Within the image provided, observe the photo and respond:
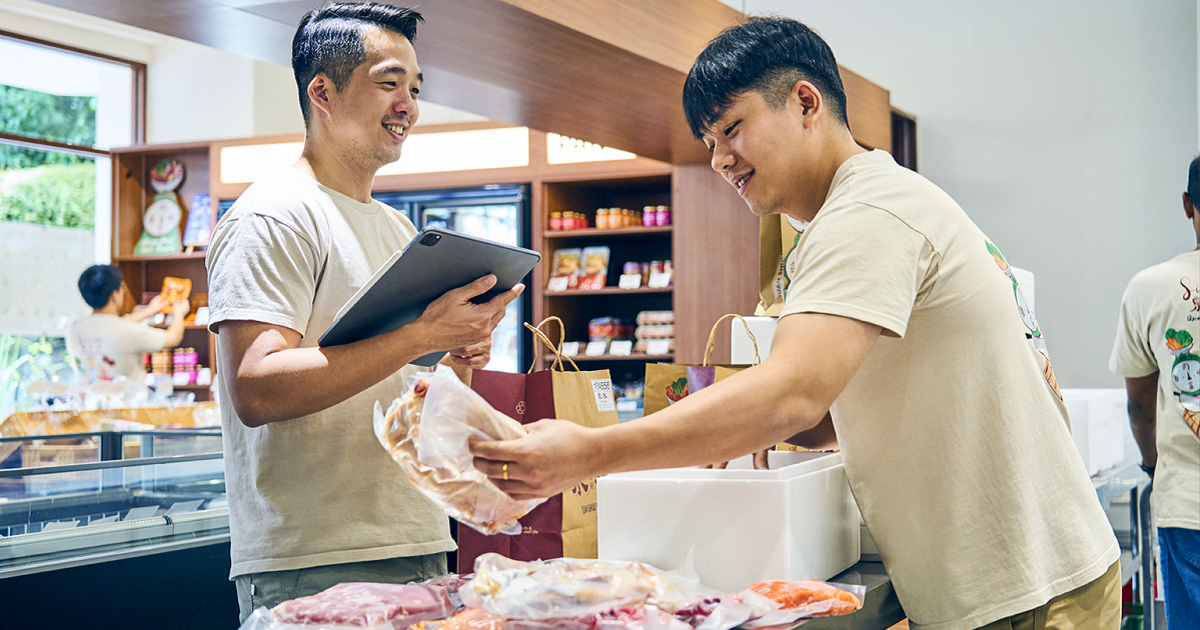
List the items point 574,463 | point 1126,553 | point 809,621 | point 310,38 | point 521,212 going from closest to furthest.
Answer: point 574,463, point 809,621, point 310,38, point 1126,553, point 521,212

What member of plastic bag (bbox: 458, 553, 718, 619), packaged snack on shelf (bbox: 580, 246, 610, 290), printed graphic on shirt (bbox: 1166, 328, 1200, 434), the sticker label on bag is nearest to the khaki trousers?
plastic bag (bbox: 458, 553, 718, 619)

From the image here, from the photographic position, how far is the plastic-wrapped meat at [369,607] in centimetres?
112

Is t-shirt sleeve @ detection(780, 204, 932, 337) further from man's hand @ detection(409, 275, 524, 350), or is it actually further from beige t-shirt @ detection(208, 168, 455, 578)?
beige t-shirt @ detection(208, 168, 455, 578)

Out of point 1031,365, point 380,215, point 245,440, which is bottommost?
point 245,440

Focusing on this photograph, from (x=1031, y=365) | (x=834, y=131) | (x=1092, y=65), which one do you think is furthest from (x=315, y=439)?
(x=1092, y=65)

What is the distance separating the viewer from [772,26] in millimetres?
1379

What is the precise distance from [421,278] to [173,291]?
21.2ft

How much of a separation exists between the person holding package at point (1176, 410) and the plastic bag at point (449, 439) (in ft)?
7.38

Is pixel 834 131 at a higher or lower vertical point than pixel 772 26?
lower

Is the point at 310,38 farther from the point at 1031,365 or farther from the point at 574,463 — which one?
the point at 1031,365

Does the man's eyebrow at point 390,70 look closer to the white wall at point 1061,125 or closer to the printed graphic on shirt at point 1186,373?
the printed graphic on shirt at point 1186,373

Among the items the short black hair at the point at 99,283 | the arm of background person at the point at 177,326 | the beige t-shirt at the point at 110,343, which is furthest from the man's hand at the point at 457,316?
the arm of background person at the point at 177,326

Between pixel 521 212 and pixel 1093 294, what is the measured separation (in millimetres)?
3110

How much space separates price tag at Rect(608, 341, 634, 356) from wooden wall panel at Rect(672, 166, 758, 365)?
541 mm
